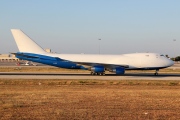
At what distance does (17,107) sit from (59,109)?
6.89 ft

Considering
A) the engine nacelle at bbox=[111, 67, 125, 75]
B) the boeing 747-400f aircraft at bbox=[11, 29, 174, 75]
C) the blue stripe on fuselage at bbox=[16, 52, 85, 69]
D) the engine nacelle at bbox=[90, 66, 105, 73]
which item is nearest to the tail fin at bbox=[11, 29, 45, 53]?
the boeing 747-400f aircraft at bbox=[11, 29, 174, 75]

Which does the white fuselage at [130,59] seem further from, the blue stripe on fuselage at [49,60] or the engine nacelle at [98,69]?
the engine nacelle at [98,69]

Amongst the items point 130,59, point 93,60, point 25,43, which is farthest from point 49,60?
point 130,59

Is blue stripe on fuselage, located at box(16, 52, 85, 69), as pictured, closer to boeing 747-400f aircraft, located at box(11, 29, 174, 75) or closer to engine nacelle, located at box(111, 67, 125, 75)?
boeing 747-400f aircraft, located at box(11, 29, 174, 75)

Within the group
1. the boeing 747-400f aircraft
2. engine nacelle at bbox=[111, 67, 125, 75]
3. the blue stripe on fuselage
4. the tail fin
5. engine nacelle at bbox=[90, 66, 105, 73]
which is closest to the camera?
engine nacelle at bbox=[111, 67, 125, 75]

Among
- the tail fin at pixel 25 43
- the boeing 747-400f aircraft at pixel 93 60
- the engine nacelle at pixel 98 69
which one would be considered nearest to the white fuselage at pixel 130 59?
the boeing 747-400f aircraft at pixel 93 60

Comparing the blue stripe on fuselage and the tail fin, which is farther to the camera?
the tail fin

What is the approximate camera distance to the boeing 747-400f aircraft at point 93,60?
4550 centimetres

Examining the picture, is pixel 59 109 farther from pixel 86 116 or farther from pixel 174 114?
pixel 174 114

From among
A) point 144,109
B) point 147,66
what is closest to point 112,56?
point 147,66

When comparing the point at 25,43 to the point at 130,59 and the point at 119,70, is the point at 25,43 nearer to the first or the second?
the point at 119,70

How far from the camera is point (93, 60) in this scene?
155 feet

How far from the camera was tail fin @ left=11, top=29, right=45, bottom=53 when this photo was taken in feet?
158

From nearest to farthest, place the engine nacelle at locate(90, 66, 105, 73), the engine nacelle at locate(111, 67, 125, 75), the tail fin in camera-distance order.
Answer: the engine nacelle at locate(111, 67, 125, 75) < the engine nacelle at locate(90, 66, 105, 73) < the tail fin
